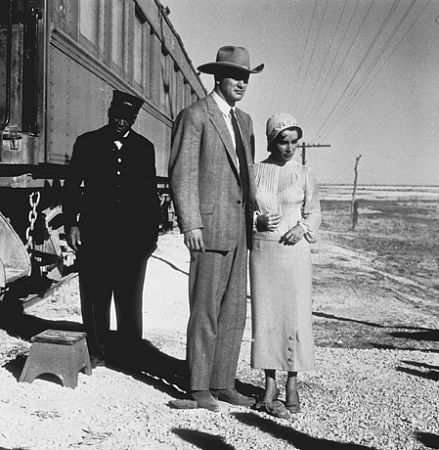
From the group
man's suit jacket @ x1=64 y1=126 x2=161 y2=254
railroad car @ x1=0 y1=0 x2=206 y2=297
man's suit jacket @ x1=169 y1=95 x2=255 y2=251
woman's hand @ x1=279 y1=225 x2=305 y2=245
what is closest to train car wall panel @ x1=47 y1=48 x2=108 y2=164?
railroad car @ x1=0 y1=0 x2=206 y2=297

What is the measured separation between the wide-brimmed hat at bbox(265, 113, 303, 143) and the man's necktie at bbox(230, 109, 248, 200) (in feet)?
0.61

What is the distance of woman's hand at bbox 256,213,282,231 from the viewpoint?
12.1 feet

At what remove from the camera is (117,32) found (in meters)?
7.20

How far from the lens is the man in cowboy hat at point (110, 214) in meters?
4.41

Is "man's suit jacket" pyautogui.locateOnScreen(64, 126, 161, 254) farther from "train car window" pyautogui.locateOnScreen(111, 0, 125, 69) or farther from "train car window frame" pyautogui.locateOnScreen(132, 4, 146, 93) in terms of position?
"train car window frame" pyautogui.locateOnScreen(132, 4, 146, 93)

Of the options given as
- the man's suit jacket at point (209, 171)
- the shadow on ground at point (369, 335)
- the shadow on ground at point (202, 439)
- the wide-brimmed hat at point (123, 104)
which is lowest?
the shadow on ground at point (369, 335)

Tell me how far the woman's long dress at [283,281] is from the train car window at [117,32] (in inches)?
151

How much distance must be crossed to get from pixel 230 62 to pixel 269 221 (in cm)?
86

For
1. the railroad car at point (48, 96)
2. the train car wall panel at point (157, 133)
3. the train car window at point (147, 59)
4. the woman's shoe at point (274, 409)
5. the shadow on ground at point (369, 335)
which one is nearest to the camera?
the woman's shoe at point (274, 409)

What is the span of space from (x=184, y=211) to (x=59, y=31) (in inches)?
89.4

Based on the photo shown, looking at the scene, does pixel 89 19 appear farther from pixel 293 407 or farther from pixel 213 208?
pixel 293 407

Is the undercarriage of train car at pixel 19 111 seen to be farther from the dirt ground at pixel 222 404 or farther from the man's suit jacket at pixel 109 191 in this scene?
the dirt ground at pixel 222 404

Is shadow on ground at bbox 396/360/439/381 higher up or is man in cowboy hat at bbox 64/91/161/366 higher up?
man in cowboy hat at bbox 64/91/161/366

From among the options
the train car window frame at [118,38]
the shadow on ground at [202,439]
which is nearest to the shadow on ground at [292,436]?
the shadow on ground at [202,439]
